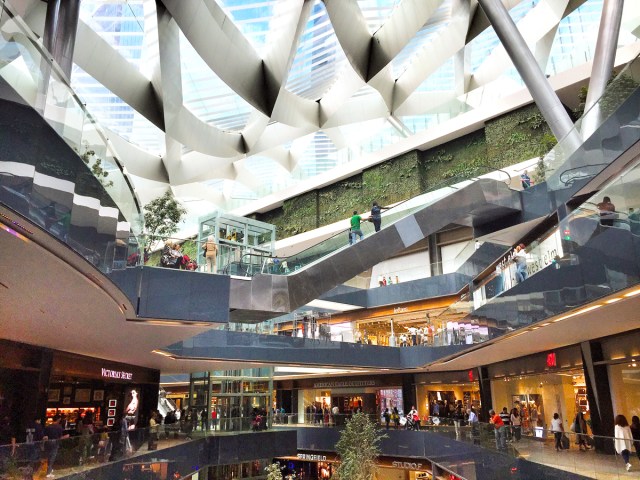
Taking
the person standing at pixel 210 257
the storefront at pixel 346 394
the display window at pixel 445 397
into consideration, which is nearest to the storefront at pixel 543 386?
the display window at pixel 445 397

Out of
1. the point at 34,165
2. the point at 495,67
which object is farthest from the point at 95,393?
the point at 495,67

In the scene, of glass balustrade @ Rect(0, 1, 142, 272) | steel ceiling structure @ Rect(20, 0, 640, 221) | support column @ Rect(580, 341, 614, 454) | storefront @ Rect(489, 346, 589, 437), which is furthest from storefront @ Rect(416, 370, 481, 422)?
glass balustrade @ Rect(0, 1, 142, 272)

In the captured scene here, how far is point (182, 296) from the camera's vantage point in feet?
41.2

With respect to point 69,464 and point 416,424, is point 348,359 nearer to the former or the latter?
point 416,424

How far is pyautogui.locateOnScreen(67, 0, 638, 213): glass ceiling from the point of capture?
21.9 meters

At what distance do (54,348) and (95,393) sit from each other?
5867mm

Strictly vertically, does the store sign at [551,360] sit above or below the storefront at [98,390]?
above

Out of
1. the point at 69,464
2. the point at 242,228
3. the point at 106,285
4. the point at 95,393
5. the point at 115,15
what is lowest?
the point at 69,464

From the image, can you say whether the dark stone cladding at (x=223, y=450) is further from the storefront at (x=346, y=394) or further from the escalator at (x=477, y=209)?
the escalator at (x=477, y=209)

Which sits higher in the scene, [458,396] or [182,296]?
[182,296]

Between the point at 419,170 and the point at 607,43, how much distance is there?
1900 cm

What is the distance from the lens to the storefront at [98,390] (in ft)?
59.8

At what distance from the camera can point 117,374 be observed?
21.0 meters

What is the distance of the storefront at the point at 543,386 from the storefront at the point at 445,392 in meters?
4.71
